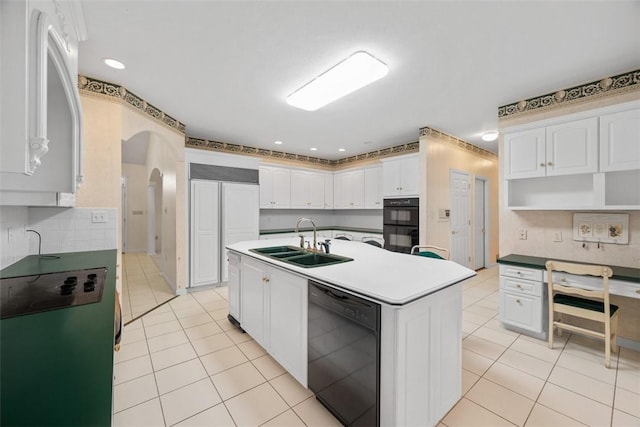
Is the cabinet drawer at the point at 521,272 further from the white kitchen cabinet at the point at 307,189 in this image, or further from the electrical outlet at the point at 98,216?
the electrical outlet at the point at 98,216

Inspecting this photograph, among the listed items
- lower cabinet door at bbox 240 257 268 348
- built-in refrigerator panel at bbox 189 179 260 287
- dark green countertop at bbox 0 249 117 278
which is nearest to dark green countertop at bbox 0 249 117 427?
dark green countertop at bbox 0 249 117 278

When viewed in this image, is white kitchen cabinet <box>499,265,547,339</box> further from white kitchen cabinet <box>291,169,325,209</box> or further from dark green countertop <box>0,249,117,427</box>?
white kitchen cabinet <box>291,169,325,209</box>

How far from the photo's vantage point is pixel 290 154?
231 inches

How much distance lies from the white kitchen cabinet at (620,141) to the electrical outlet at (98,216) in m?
4.78

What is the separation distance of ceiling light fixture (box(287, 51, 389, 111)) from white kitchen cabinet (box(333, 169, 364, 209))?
9.94 ft

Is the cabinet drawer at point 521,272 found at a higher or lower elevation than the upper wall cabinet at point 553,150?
lower

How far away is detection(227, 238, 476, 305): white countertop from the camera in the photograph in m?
1.36

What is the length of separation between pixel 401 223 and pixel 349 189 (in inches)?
73.8

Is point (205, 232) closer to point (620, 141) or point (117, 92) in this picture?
point (117, 92)

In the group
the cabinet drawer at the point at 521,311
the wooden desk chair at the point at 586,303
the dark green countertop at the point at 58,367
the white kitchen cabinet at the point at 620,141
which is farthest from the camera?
the cabinet drawer at the point at 521,311

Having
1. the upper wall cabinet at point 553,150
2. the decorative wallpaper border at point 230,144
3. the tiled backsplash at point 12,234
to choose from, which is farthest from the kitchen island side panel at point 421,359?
the decorative wallpaper border at point 230,144

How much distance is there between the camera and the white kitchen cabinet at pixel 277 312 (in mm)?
1854

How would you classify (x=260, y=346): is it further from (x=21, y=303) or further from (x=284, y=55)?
(x=284, y=55)

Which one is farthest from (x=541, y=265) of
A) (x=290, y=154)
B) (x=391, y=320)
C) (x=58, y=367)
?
(x=290, y=154)
